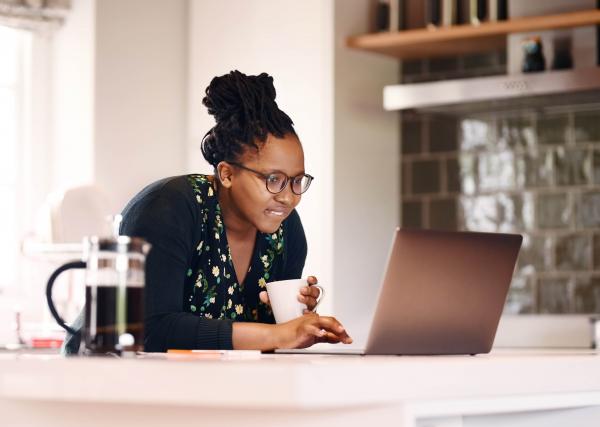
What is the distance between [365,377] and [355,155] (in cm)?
311

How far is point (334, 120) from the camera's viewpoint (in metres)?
4.22

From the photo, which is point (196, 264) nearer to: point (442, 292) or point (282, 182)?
point (282, 182)

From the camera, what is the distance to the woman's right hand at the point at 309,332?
188 cm

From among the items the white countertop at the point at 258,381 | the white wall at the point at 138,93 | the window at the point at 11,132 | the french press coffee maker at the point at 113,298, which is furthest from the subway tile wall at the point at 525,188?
the french press coffee maker at the point at 113,298

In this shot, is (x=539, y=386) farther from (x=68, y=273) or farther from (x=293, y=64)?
(x=293, y=64)

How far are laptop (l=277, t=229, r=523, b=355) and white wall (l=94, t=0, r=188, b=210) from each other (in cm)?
266

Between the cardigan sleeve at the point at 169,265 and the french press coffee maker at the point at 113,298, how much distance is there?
47 cm

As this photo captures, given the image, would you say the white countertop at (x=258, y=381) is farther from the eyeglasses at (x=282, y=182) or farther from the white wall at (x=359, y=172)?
the white wall at (x=359, y=172)

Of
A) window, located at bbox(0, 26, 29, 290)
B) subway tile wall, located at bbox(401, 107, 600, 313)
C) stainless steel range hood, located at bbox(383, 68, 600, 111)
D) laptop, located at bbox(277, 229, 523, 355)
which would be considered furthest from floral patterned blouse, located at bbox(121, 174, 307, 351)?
window, located at bbox(0, 26, 29, 290)

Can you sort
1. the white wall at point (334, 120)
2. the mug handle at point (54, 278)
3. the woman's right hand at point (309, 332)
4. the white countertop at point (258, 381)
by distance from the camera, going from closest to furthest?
the white countertop at point (258, 381), the mug handle at point (54, 278), the woman's right hand at point (309, 332), the white wall at point (334, 120)

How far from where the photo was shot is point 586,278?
166 inches

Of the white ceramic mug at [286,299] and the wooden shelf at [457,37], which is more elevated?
the wooden shelf at [457,37]

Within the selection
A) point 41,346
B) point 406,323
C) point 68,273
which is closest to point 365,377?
point 406,323

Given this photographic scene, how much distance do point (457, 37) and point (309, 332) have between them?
2.42m
